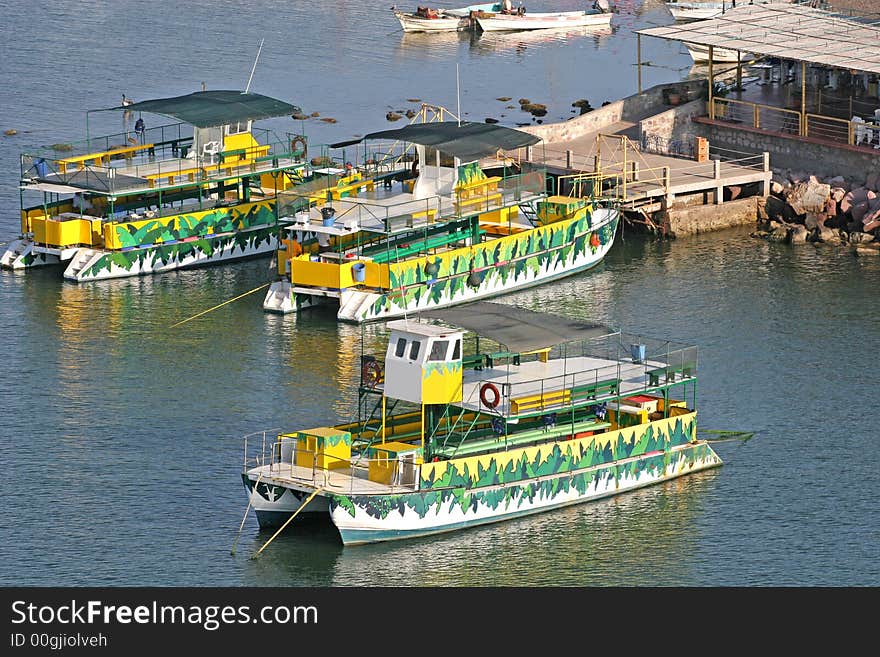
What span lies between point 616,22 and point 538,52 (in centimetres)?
1470

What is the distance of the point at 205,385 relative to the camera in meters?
63.9

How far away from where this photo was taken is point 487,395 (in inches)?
2028

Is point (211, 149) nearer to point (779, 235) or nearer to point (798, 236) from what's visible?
point (779, 235)

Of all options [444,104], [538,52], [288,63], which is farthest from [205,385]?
[538,52]

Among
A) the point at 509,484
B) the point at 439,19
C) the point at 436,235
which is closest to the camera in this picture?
the point at 509,484

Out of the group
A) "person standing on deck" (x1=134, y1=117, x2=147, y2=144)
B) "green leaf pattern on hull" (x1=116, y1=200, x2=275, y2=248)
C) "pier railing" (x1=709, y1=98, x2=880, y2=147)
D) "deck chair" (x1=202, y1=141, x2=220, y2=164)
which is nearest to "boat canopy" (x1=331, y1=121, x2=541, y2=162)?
"green leaf pattern on hull" (x1=116, y1=200, x2=275, y2=248)

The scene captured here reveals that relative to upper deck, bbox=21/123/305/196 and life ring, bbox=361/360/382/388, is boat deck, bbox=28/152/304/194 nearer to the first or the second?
upper deck, bbox=21/123/305/196

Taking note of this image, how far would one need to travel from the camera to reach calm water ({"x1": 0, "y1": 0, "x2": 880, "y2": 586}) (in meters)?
49.7

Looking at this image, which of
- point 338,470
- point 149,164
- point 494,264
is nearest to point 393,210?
point 494,264

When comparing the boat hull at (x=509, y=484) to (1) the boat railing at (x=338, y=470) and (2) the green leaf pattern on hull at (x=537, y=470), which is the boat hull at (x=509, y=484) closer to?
(2) the green leaf pattern on hull at (x=537, y=470)

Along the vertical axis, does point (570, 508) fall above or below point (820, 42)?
below

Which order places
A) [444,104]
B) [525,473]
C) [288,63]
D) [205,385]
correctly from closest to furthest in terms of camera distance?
[525,473]
[205,385]
[444,104]
[288,63]

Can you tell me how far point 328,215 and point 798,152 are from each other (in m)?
23.0

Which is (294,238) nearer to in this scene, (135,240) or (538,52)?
(135,240)
